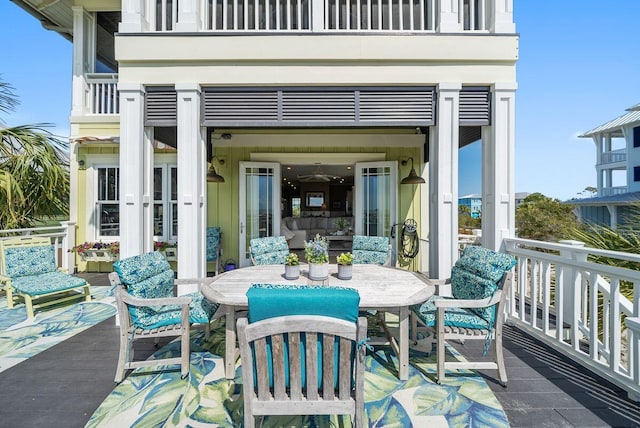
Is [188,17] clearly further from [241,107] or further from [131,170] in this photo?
[131,170]

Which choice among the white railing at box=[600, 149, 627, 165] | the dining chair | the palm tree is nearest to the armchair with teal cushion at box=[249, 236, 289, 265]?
the dining chair

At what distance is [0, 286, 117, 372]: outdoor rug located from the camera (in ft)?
9.84

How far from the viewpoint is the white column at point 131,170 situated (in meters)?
3.70

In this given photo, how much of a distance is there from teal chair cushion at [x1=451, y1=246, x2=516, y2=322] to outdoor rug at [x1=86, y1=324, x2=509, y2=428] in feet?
2.11

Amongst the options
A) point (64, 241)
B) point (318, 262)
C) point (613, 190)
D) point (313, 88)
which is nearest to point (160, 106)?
point (313, 88)

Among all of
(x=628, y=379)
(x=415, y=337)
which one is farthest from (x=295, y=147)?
(x=628, y=379)

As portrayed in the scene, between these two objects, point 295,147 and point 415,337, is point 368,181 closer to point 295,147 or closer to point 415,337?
point 295,147

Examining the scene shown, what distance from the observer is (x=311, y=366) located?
1562 millimetres

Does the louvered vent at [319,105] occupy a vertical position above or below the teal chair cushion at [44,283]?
above

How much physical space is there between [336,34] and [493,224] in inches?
119

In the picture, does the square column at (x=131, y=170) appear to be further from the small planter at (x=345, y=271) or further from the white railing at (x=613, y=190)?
the white railing at (x=613, y=190)

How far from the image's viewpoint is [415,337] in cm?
312

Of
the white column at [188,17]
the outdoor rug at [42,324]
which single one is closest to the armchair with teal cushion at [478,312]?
the outdoor rug at [42,324]

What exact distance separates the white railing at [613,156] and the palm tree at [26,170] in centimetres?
2565
